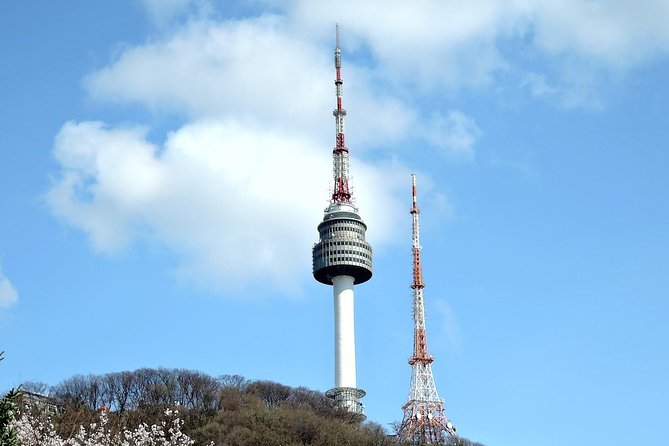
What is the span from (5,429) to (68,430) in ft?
147

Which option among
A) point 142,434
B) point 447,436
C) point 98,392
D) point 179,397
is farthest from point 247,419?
point 142,434

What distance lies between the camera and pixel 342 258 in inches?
5871

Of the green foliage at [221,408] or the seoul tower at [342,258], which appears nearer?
the green foliage at [221,408]

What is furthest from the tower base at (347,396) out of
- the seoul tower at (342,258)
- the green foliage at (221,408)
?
the green foliage at (221,408)

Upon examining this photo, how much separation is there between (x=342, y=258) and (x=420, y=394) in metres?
25.7

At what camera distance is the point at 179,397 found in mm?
114938

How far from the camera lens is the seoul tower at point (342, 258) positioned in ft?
469

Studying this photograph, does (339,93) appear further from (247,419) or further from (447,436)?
(247,419)

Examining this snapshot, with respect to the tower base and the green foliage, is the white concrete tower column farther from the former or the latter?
the green foliage

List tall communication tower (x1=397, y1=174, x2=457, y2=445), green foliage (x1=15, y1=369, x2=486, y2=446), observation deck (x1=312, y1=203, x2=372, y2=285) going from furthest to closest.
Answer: observation deck (x1=312, y1=203, x2=372, y2=285), tall communication tower (x1=397, y1=174, x2=457, y2=445), green foliage (x1=15, y1=369, x2=486, y2=446)

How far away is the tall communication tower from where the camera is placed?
129 m

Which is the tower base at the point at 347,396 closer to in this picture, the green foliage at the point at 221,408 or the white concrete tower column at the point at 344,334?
the white concrete tower column at the point at 344,334

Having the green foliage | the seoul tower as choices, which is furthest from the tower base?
the green foliage

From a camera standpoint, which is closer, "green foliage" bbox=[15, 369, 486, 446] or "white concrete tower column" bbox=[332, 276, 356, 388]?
"green foliage" bbox=[15, 369, 486, 446]
